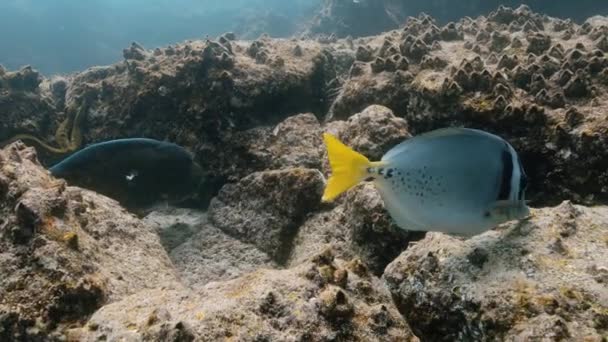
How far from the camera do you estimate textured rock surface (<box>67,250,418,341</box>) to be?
1692 mm

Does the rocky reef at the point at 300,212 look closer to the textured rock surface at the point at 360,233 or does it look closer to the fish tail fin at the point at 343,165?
the textured rock surface at the point at 360,233

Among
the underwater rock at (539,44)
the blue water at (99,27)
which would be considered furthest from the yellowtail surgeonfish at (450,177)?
the blue water at (99,27)

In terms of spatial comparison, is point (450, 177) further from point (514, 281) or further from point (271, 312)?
point (271, 312)

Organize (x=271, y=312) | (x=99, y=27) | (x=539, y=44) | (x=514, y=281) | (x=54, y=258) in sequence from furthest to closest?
1. (x=99, y=27)
2. (x=539, y=44)
3. (x=54, y=258)
4. (x=514, y=281)
5. (x=271, y=312)

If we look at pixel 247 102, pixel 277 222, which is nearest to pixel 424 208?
pixel 277 222

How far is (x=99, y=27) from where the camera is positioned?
37.3 metres

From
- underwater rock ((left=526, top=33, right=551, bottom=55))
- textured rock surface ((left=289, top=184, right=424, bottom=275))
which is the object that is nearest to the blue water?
underwater rock ((left=526, top=33, right=551, bottom=55))

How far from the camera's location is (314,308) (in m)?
1.79

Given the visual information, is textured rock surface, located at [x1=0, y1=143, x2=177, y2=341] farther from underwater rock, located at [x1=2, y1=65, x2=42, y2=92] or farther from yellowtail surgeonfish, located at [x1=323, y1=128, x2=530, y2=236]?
underwater rock, located at [x1=2, y1=65, x2=42, y2=92]

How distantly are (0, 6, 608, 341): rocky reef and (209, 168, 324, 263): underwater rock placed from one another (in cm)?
2

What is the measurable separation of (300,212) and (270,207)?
0.32 metres

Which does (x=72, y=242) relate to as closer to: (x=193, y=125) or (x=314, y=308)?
(x=314, y=308)

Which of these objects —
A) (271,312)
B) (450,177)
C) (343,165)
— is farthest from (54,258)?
(450,177)

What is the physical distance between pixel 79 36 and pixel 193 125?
1419 inches
